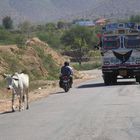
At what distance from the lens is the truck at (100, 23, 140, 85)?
37375 millimetres

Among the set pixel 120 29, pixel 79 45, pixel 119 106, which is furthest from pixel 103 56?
pixel 79 45

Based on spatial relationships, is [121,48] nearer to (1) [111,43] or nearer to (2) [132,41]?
(1) [111,43]

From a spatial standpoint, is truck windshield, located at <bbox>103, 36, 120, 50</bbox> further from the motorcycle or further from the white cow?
the white cow

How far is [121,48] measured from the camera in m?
37.7

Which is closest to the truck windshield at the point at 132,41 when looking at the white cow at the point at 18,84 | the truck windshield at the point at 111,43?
the truck windshield at the point at 111,43

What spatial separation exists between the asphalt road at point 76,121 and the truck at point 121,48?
13140mm

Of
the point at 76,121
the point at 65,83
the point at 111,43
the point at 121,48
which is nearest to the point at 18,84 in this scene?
the point at 76,121

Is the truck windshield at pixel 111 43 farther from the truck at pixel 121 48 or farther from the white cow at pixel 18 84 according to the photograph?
the white cow at pixel 18 84

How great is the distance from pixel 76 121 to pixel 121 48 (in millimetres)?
20958

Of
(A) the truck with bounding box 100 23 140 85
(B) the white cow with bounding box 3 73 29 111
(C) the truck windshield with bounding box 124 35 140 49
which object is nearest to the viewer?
(B) the white cow with bounding box 3 73 29 111

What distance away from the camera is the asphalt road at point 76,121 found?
46.5 feet

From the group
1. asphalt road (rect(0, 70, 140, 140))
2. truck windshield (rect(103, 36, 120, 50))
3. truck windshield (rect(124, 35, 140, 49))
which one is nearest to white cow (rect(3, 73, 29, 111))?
asphalt road (rect(0, 70, 140, 140))

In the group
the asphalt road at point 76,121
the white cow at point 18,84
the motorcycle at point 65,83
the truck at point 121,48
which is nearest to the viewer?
the asphalt road at point 76,121

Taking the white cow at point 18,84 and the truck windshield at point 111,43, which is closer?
the white cow at point 18,84
